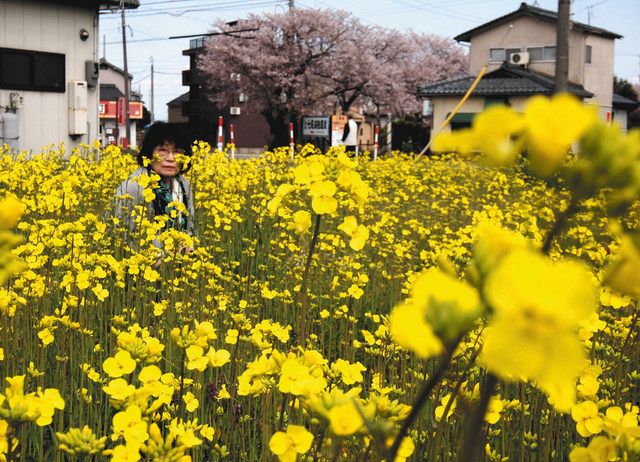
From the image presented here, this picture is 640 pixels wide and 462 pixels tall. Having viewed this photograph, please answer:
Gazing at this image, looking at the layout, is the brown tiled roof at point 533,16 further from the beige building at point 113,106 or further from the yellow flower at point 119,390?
the yellow flower at point 119,390

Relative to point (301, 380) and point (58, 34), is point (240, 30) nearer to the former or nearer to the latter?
point (58, 34)

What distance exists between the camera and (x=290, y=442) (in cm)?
91

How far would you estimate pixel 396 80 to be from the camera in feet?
149

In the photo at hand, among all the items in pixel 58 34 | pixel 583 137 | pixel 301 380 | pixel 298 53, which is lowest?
pixel 301 380

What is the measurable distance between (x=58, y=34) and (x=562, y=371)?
14945 mm

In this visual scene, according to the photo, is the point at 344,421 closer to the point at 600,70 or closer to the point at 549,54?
the point at 549,54

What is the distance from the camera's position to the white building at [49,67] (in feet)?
44.0

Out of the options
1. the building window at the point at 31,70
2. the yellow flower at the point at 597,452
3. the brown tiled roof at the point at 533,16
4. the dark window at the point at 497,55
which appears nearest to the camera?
the yellow flower at the point at 597,452

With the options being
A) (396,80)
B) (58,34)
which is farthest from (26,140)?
(396,80)

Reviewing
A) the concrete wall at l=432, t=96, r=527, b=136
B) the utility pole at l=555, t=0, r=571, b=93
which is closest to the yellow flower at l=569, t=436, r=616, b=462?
the utility pole at l=555, t=0, r=571, b=93

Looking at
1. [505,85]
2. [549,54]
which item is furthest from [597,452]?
[549,54]

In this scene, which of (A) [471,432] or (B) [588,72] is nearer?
(A) [471,432]

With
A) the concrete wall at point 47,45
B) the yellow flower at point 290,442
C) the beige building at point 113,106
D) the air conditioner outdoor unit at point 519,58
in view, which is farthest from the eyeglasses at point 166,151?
the beige building at point 113,106

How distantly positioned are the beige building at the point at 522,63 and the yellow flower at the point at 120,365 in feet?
102
